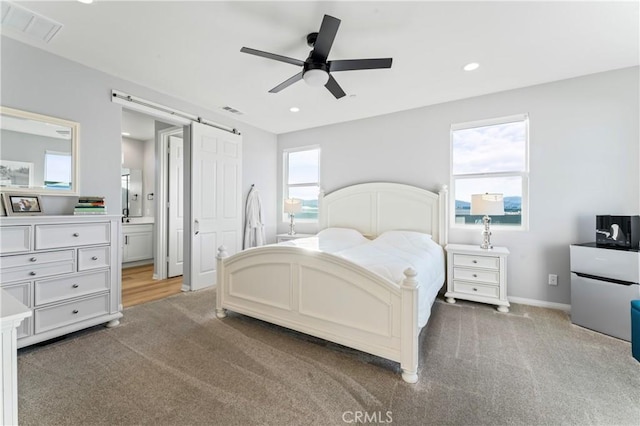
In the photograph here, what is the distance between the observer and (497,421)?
1470 mm

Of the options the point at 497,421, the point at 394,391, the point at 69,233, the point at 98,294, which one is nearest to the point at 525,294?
the point at 497,421

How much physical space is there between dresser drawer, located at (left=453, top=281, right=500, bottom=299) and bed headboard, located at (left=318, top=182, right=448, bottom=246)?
581mm

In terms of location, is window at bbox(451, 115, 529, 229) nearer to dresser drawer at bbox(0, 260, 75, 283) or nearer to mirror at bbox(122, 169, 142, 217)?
dresser drawer at bbox(0, 260, 75, 283)

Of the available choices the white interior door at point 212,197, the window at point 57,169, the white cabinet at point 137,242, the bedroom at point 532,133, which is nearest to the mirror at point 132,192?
the white cabinet at point 137,242

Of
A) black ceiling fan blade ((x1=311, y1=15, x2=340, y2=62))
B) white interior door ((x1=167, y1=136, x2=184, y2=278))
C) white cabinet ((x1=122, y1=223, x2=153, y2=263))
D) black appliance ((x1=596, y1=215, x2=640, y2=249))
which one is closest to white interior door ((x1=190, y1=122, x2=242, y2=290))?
white interior door ((x1=167, y1=136, x2=184, y2=278))

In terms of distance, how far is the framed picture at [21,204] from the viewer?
221 centimetres

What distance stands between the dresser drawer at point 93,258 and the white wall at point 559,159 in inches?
148

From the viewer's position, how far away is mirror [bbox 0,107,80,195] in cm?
229

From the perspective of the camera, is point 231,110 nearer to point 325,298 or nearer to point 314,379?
point 325,298

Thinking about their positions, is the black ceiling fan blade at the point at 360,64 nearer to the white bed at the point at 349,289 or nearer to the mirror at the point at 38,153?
the white bed at the point at 349,289

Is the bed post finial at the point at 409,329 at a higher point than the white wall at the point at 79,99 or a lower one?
lower

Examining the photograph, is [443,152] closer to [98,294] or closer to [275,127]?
[275,127]

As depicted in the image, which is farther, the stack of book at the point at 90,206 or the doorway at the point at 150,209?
the doorway at the point at 150,209

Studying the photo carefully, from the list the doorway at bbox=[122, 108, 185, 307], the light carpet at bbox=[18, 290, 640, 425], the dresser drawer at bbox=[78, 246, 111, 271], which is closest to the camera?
the light carpet at bbox=[18, 290, 640, 425]
